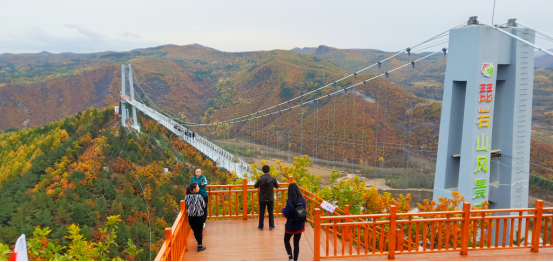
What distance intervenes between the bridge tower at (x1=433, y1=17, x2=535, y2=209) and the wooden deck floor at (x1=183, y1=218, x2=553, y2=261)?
352 centimetres

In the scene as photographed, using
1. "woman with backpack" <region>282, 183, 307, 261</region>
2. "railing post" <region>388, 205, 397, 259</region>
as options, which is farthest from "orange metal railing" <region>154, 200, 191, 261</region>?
"railing post" <region>388, 205, 397, 259</region>

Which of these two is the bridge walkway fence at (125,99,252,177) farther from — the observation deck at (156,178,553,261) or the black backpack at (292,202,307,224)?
the black backpack at (292,202,307,224)

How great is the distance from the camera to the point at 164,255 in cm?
304

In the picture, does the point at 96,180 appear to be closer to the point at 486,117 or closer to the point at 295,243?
the point at 486,117

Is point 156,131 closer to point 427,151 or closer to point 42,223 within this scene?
point 42,223

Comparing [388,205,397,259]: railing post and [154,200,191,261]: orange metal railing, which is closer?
[154,200,191,261]: orange metal railing

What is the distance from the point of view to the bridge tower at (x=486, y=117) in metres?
7.10

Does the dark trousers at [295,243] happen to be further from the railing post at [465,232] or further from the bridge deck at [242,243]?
the railing post at [465,232]

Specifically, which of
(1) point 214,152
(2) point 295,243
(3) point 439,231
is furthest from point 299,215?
(1) point 214,152

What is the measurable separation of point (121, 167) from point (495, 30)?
23.4 m

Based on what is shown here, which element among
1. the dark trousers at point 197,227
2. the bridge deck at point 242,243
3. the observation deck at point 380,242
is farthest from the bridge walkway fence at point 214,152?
the dark trousers at point 197,227

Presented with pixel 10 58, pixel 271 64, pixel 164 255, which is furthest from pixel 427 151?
pixel 10 58

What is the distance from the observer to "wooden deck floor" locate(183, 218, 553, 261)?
3.80 meters

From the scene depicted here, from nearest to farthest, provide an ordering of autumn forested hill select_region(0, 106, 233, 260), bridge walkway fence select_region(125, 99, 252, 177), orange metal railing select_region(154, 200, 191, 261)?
orange metal railing select_region(154, 200, 191, 261), bridge walkway fence select_region(125, 99, 252, 177), autumn forested hill select_region(0, 106, 233, 260)
